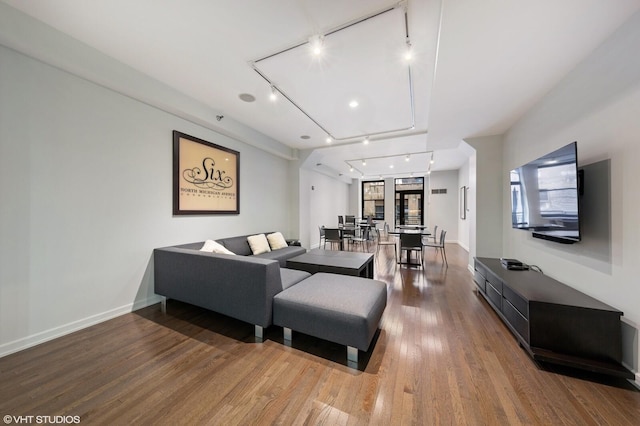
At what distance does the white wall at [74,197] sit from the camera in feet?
6.52

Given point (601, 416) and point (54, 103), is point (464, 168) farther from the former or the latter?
point (54, 103)

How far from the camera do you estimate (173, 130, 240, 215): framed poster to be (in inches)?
131

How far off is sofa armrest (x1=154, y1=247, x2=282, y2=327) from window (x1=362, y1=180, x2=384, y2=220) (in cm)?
924

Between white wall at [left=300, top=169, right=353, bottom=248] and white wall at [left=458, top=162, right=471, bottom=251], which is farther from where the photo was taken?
white wall at [left=458, top=162, right=471, bottom=251]

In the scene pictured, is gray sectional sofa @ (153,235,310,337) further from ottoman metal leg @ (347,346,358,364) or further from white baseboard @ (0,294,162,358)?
ottoman metal leg @ (347,346,358,364)

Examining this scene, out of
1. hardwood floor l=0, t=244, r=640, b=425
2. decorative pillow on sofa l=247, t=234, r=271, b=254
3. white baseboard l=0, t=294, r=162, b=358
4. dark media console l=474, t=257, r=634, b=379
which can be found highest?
decorative pillow on sofa l=247, t=234, r=271, b=254

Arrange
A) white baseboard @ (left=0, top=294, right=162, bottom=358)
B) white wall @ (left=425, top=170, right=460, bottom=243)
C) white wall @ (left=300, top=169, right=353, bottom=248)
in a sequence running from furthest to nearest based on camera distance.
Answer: white wall @ (left=425, top=170, right=460, bottom=243) < white wall @ (left=300, top=169, right=353, bottom=248) < white baseboard @ (left=0, top=294, right=162, bottom=358)

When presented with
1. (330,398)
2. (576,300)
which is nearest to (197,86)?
(330,398)

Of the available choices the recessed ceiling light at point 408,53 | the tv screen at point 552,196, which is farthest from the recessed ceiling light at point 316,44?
the tv screen at point 552,196

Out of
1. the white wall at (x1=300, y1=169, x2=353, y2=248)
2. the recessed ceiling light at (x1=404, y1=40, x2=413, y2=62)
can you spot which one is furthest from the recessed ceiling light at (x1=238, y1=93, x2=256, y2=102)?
the white wall at (x1=300, y1=169, x2=353, y2=248)

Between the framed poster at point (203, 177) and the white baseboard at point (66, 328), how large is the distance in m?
1.30

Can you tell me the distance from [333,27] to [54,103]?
113 inches

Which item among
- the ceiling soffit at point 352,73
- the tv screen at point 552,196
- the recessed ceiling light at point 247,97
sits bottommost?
the tv screen at point 552,196

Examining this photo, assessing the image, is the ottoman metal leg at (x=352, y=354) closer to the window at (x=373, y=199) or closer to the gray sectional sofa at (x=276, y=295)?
the gray sectional sofa at (x=276, y=295)
